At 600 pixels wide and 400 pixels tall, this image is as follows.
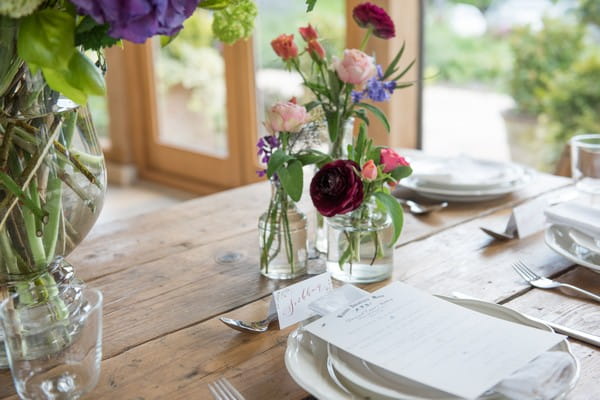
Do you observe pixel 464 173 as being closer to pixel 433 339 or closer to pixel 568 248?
pixel 568 248

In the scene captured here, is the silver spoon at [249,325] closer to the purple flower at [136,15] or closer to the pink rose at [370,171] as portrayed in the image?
the pink rose at [370,171]

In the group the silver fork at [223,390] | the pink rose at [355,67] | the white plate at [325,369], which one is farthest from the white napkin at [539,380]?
the pink rose at [355,67]

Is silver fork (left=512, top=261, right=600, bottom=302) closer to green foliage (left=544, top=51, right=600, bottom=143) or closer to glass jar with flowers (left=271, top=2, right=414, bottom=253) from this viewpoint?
glass jar with flowers (left=271, top=2, right=414, bottom=253)

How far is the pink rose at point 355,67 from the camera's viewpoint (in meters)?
1.05

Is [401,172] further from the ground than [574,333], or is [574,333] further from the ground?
[401,172]

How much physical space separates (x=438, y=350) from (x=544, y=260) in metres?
0.42

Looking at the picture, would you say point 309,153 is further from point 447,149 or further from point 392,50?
point 447,149

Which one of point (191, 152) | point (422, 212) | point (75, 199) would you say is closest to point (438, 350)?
point (75, 199)

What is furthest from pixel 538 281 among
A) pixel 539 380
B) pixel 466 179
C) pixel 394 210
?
pixel 466 179

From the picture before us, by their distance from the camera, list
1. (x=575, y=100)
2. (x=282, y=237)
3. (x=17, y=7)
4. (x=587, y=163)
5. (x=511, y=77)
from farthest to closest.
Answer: (x=511, y=77) → (x=575, y=100) → (x=587, y=163) → (x=282, y=237) → (x=17, y=7)

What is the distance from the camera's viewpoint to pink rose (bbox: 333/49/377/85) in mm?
1046

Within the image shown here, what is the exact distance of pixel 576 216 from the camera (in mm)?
1140

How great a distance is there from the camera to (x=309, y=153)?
1042mm

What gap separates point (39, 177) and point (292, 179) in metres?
0.32
